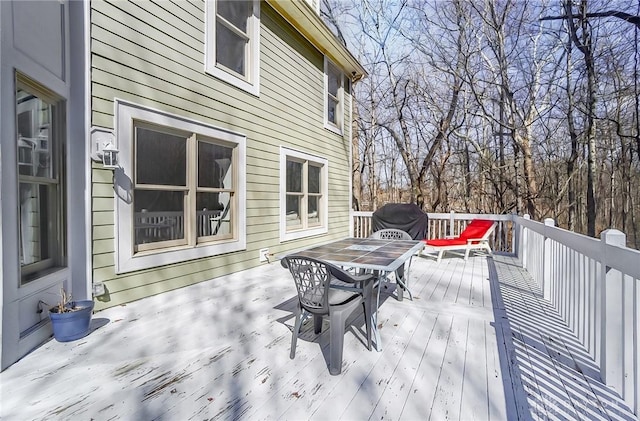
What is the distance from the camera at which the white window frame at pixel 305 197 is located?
5.87 metres

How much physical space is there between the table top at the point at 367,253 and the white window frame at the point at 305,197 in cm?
229

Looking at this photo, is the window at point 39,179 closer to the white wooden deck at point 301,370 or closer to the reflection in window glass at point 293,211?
the white wooden deck at point 301,370


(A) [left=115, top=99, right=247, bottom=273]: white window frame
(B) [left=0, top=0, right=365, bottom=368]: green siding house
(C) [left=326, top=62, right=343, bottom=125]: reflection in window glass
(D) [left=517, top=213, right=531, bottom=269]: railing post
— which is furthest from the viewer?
(C) [left=326, top=62, right=343, bottom=125]: reflection in window glass

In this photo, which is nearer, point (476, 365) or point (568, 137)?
point (476, 365)

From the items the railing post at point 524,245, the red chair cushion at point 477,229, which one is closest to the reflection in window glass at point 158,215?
the red chair cushion at point 477,229

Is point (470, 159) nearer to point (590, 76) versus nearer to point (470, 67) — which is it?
point (470, 67)

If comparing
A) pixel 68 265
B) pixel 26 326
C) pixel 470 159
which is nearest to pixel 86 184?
pixel 68 265

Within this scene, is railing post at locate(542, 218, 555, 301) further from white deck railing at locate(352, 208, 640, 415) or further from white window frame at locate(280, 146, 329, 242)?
white window frame at locate(280, 146, 329, 242)

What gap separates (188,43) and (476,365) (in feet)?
14.7

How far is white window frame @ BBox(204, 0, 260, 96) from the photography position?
4.35 metres

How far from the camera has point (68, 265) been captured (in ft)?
9.84

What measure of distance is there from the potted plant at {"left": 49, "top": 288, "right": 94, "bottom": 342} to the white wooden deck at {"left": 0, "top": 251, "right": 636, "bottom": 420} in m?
0.09

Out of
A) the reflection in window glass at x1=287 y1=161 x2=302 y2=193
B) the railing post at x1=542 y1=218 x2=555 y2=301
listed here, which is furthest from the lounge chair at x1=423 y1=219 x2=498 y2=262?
the reflection in window glass at x1=287 y1=161 x2=302 y2=193

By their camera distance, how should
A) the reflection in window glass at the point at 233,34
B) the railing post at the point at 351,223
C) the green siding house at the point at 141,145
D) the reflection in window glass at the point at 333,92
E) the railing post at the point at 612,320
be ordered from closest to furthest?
the railing post at the point at 612,320 → the green siding house at the point at 141,145 → the reflection in window glass at the point at 233,34 → the reflection in window glass at the point at 333,92 → the railing post at the point at 351,223
